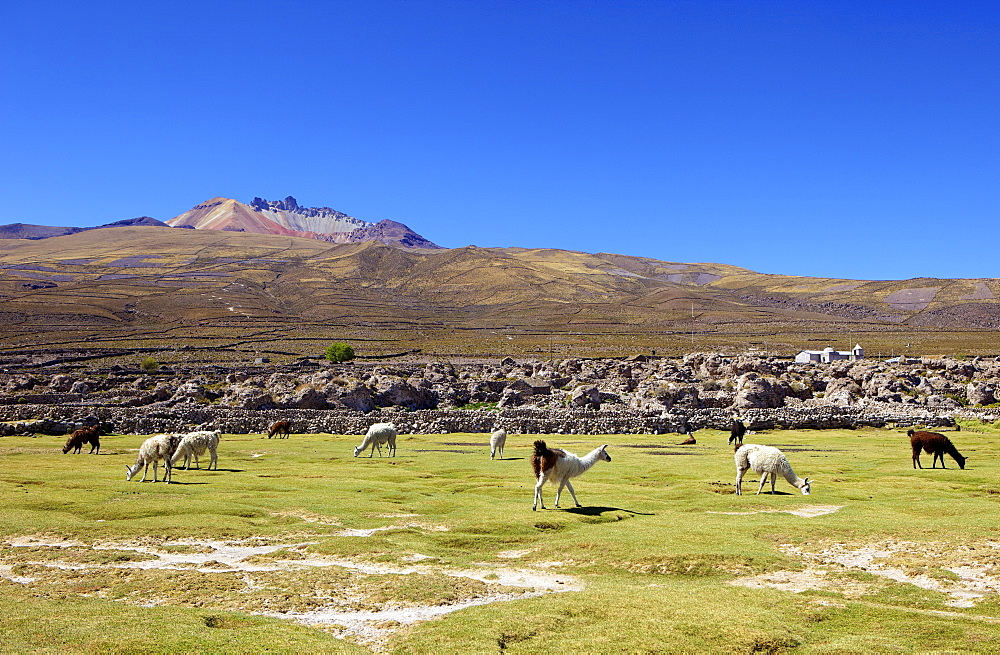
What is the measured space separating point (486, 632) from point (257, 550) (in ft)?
27.9

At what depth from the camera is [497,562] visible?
1656cm

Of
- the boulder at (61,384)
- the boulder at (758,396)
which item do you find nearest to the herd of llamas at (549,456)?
the boulder at (758,396)

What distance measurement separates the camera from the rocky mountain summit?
188 feet

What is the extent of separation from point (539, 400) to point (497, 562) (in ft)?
176

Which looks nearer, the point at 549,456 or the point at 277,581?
the point at 277,581

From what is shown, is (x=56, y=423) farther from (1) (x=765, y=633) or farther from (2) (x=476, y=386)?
(1) (x=765, y=633)

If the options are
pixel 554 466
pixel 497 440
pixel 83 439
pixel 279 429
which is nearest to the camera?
pixel 554 466

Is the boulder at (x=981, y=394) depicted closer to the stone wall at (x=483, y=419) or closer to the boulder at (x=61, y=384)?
the stone wall at (x=483, y=419)

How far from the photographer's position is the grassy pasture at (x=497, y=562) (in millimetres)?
11211

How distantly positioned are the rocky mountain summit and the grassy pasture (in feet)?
85.5

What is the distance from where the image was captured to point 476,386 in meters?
77.6

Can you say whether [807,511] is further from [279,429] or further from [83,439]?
[279,429]

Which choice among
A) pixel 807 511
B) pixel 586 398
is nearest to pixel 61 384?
pixel 586 398

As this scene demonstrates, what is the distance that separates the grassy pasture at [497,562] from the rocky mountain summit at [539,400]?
1026 inches
